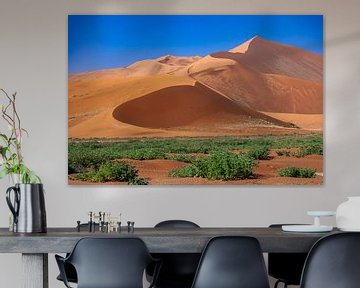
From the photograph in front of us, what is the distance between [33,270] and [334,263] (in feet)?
4.78

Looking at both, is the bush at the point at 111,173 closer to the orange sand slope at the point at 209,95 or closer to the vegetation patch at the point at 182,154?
the vegetation patch at the point at 182,154

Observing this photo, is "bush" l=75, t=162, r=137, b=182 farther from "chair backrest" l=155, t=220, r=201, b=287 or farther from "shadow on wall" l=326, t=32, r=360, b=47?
"shadow on wall" l=326, t=32, r=360, b=47

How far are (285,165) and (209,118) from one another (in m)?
0.70

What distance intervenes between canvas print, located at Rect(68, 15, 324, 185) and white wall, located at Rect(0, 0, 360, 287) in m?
0.07

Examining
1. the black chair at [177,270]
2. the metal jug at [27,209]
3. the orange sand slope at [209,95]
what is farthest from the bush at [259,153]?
the metal jug at [27,209]

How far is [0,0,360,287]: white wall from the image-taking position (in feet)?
19.6

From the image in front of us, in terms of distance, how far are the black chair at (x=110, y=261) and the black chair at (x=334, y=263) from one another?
0.76m

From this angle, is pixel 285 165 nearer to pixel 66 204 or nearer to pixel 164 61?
pixel 164 61

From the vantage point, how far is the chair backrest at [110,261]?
366cm

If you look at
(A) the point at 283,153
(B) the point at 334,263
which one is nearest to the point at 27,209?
(B) the point at 334,263

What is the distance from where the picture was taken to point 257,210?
19.6ft

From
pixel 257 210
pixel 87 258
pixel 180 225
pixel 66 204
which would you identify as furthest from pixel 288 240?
pixel 66 204

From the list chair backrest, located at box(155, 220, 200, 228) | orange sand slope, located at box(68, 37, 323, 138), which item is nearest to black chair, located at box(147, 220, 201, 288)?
chair backrest, located at box(155, 220, 200, 228)

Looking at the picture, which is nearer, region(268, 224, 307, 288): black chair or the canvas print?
region(268, 224, 307, 288): black chair
